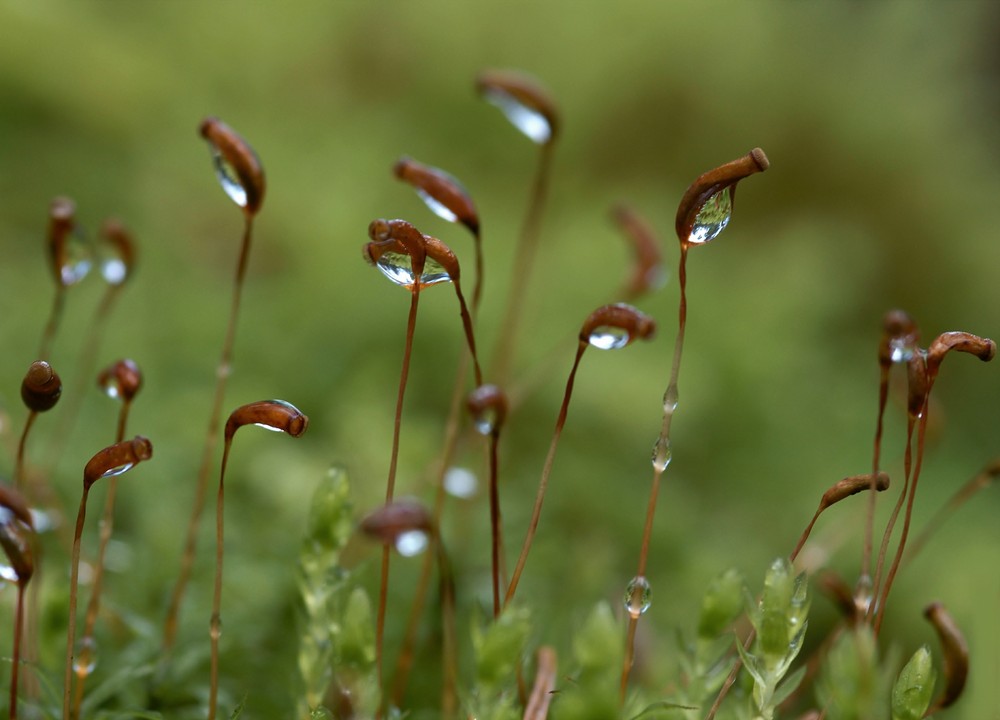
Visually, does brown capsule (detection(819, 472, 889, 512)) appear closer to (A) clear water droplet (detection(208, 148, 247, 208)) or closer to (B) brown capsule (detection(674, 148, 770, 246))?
(B) brown capsule (detection(674, 148, 770, 246))

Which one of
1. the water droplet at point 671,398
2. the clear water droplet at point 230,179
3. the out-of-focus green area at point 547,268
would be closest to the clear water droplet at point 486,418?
the water droplet at point 671,398

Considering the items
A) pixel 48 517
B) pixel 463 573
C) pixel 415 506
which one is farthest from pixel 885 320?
pixel 48 517

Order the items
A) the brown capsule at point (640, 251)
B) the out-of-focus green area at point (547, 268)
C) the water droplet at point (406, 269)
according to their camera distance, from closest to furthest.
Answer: the water droplet at point (406, 269), the brown capsule at point (640, 251), the out-of-focus green area at point (547, 268)

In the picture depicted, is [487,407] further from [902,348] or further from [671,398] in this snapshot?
[902,348]

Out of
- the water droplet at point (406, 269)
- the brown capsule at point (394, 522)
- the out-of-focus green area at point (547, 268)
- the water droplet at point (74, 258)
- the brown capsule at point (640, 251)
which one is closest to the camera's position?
the brown capsule at point (394, 522)

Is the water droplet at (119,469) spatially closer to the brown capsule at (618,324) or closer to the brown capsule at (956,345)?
the brown capsule at (618,324)
